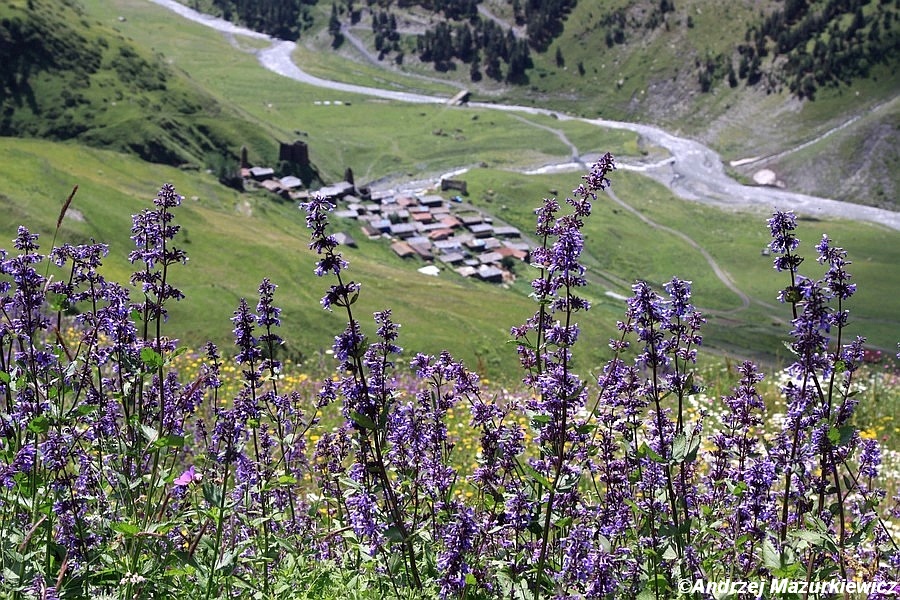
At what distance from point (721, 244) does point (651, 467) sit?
125 metres

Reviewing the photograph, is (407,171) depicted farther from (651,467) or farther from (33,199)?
(651,467)

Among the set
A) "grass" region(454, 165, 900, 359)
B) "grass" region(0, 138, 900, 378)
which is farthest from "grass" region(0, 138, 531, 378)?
"grass" region(454, 165, 900, 359)

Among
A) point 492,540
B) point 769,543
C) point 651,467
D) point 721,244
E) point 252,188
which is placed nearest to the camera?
point 769,543

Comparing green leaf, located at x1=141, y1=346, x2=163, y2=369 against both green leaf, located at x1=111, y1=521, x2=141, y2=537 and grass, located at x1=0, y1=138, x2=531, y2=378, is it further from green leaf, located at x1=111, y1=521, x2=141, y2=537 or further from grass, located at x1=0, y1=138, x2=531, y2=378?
A: grass, located at x1=0, y1=138, x2=531, y2=378

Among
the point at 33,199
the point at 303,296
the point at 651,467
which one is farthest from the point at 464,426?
the point at 33,199

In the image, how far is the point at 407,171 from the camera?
144750mm

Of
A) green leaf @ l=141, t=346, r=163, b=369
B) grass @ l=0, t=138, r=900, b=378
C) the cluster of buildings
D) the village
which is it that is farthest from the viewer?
the cluster of buildings

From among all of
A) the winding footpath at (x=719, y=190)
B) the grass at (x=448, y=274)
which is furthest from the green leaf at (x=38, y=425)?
the winding footpath at (x=719, y=190)

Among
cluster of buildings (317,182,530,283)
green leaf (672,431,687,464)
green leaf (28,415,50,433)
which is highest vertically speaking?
green leaf (672,431,687,464)

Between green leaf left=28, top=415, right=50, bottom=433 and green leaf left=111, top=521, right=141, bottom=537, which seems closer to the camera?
green leaf left=111, top=521, right=141, bottom=537

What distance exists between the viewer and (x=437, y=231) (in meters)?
105

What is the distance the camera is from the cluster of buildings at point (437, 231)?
9556 centimetres

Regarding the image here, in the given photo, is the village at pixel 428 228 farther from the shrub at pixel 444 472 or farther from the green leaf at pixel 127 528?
the green leaf at pixel 127 528

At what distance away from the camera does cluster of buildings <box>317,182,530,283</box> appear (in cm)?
9556
